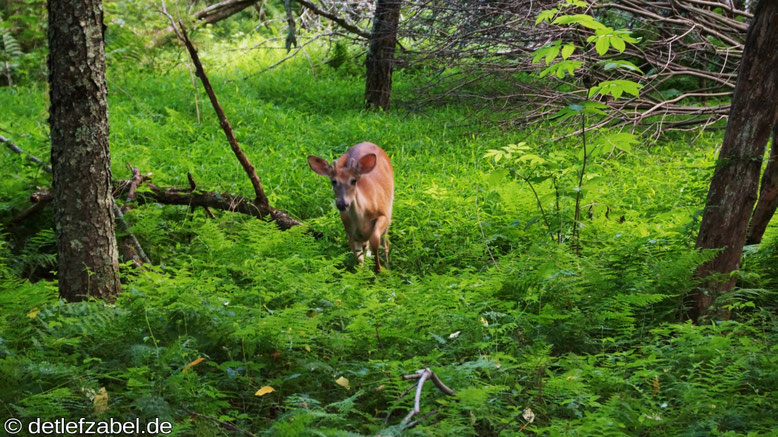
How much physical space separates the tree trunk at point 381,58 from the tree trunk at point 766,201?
859cm

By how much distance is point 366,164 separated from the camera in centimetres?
704

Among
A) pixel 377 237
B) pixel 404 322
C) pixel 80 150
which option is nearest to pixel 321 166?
pixel 377 237

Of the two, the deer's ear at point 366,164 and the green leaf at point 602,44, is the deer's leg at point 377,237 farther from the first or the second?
the green leaf at point 602,44

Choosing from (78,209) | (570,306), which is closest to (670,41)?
(570,306)

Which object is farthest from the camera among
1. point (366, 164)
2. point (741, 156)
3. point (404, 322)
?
point (366, 164)

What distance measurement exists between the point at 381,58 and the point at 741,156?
9521 mm

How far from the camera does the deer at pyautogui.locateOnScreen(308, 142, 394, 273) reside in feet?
22.9

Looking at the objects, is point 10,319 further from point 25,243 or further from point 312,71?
point 312,71

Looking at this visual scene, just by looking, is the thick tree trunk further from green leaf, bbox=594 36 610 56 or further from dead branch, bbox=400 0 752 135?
dead branch, bbox=400 0 752 135

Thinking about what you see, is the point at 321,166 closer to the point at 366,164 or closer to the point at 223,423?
the point at 366,164

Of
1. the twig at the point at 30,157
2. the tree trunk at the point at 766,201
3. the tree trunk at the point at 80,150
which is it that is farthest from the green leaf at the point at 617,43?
the twig at the point at 30,157

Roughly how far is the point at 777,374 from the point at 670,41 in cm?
788

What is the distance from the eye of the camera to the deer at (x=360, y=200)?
6.98m

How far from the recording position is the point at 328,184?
352 inches
